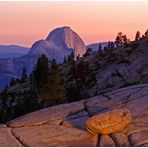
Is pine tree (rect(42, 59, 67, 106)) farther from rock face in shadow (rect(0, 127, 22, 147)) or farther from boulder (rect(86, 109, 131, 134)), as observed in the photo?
boulder (rect(86, 109, 131, 134))

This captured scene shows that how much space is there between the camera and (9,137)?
2967cm

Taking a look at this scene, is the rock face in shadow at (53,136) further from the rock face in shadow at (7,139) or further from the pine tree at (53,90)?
the pine tree at (53,90)

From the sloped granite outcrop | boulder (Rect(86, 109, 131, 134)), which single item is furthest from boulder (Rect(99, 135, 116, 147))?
boulder (Rect(86, 109, 131, 134))

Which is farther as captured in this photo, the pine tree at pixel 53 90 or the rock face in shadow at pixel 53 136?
the pine tree at pixel 53 90

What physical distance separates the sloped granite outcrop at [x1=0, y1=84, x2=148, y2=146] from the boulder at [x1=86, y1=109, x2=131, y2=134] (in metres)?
0.33

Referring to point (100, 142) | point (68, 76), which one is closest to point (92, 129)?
point (100, 142)

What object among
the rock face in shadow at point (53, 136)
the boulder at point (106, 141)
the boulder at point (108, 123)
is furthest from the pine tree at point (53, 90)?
the boulder at point (106, 141)

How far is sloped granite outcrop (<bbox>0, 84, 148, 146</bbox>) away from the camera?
27734 mm

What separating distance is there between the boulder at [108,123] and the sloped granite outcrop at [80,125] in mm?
332

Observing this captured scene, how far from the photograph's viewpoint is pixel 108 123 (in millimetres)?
28891

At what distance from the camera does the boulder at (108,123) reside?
28.7 metres

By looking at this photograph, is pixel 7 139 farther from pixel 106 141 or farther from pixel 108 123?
pixel 108 123

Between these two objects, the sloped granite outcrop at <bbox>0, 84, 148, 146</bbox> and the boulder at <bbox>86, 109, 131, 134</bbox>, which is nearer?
the sloped granite outcrop at <bbox>0, 84, 148, 146</bbox>

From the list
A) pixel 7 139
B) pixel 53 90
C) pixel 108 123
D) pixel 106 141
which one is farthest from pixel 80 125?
pixel 53 90
